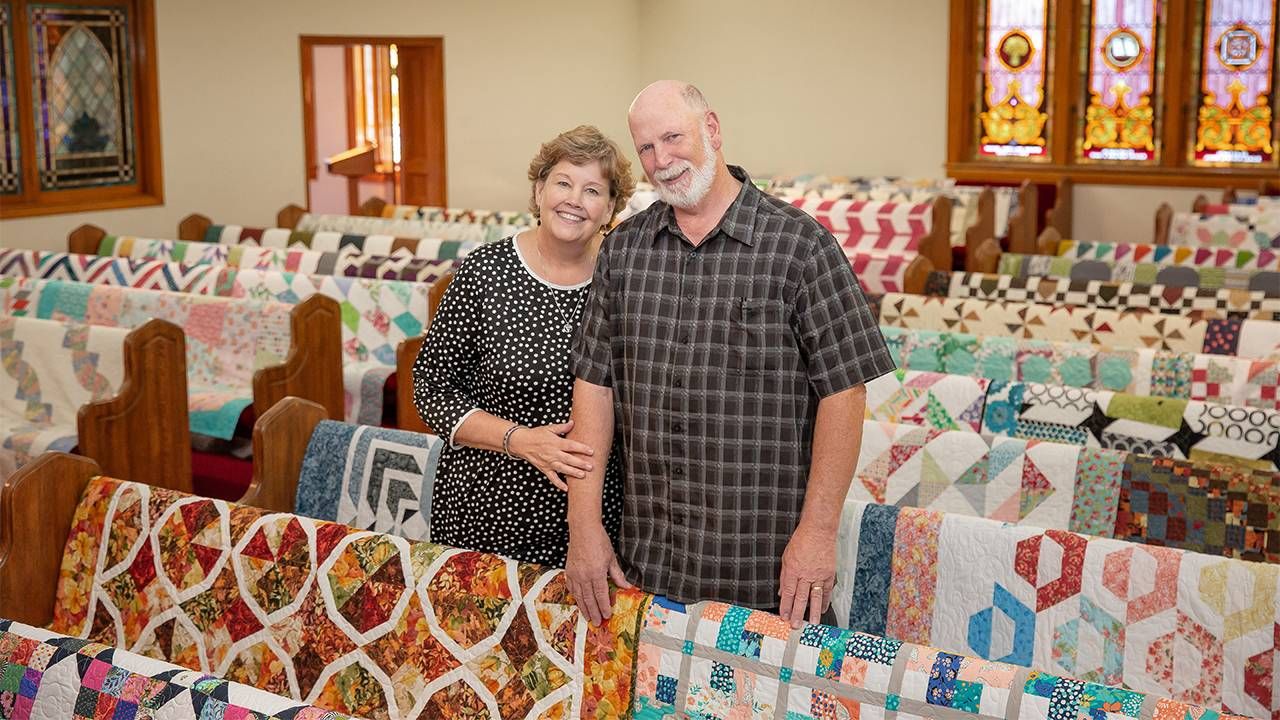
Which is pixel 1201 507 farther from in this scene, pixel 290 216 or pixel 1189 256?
pixel 290 216

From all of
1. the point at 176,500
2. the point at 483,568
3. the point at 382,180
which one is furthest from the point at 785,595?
the point at 382,180

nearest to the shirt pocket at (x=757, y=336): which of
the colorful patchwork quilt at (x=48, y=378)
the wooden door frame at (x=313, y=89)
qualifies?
the colorful patchwork quilt at (x=48, y=378)

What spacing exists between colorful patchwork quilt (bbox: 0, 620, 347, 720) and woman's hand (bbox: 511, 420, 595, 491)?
56 centimetres

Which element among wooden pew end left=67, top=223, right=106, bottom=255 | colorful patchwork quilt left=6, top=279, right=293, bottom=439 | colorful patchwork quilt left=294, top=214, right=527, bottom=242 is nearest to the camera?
colorful patchwork quilt left=6, top=279, right=293, bottom=439

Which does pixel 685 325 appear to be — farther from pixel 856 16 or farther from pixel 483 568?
pixel 856 16

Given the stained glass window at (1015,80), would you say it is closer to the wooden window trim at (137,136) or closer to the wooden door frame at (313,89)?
the wooden door frame at (313,89)

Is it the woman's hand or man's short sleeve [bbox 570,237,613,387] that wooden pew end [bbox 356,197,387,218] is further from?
man's short sleeve [bbox 570,237,613,387]

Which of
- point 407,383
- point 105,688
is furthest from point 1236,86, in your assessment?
point 105,688

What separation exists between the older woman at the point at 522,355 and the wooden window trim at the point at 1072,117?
6.65 m

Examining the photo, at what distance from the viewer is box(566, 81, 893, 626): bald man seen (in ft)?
7.00

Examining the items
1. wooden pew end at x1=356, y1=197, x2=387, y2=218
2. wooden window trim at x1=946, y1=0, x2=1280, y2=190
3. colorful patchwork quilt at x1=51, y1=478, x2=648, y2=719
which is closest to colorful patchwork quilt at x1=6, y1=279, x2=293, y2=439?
colorful patchwork quilt at x1=51, y1=478, x2=648, y2=719

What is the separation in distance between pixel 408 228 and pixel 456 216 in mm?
464

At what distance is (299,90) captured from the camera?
809 cm

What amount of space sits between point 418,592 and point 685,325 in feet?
2.43
